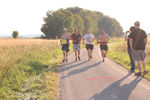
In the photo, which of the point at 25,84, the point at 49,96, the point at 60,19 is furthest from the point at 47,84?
the point at 60,19

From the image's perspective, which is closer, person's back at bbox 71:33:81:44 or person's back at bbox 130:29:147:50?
person's back at bbox 130:29:147:50

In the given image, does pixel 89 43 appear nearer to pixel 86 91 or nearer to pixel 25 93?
pixel 86 91

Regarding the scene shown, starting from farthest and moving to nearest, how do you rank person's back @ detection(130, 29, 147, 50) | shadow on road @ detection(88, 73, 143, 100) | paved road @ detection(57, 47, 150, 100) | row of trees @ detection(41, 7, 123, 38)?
row of trees @ detection(41, 7, 123, 38) → person's back @ detection(130, 29, 147, 50) → paved road @ detection(57, 47, 150, 100) → shadow on road @ detection(88, 73, 143, 100)

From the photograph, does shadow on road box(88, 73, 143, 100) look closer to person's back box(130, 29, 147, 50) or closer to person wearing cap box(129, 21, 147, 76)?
person wearing cap box(129, 21, 147, 76)

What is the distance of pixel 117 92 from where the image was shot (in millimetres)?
4848

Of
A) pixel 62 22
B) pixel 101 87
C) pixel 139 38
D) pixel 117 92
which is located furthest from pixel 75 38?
pixel 62 22

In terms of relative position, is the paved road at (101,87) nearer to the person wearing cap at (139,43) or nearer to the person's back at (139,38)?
the person wearing cap at (139,43)

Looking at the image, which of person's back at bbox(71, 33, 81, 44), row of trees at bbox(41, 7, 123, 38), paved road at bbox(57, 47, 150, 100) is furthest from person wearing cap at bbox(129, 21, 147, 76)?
row of trees at bbox(41, 7, 123, 38)

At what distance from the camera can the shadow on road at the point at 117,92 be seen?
14.7ft

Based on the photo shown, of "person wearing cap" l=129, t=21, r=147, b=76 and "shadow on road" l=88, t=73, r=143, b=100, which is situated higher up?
"person wearing cap" l=129, t=21, r=147, b=76

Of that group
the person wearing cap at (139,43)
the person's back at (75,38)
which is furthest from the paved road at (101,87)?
the person's back at (75,38)

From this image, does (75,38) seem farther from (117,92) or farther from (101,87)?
(117,92)

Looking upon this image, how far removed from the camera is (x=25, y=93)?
4.76 m

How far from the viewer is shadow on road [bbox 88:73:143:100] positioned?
447cm
